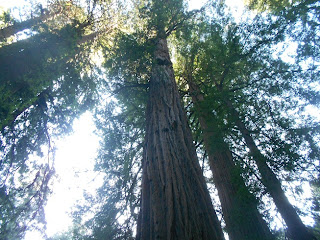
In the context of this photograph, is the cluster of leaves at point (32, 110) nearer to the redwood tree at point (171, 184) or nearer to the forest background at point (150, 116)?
the forest background at point (150, 116)

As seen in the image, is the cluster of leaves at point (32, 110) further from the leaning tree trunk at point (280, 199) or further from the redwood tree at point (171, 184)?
the leaning tree trunk at point (280, 199)

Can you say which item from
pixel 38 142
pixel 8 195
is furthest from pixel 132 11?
pixel 8 195

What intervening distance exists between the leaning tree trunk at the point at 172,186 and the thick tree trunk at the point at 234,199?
1.47 m

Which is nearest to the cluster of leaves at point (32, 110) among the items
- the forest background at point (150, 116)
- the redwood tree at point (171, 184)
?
the forest background at point (150, 116)

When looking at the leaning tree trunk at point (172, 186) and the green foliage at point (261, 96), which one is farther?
the green foliage at point (261, 96)

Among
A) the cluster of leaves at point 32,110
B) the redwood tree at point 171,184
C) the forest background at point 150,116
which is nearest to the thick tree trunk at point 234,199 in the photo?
the forest background at point 150,116

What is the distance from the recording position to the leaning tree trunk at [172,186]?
1659 mm

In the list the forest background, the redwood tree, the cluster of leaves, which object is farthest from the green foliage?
the cluster of leaves

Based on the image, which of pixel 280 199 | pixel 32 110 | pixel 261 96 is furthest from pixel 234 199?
pixel 32 110

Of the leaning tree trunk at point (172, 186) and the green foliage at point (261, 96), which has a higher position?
the green foliage at point (261, 96)

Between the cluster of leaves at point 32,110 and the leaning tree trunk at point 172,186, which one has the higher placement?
the cluster of leaves at point 32,110

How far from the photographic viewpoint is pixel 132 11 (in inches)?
281

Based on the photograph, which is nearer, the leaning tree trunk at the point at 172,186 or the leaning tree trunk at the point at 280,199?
the leaning tree trunk at the point at 172,186

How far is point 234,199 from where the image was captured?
151 inches
